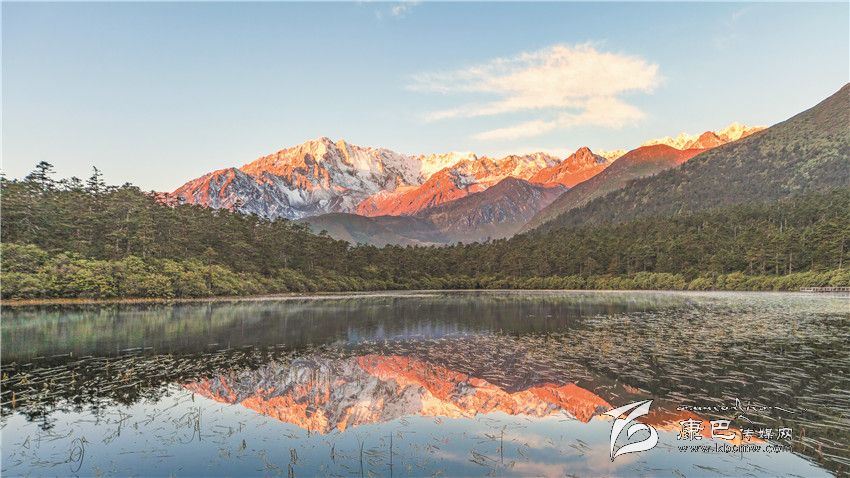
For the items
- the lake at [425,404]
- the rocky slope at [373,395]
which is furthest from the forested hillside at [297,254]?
the rocky slope at [373,395]

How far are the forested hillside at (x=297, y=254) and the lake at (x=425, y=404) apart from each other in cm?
4908

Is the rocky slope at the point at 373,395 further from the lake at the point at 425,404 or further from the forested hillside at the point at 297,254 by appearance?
the forested hillside at the point at 297,254

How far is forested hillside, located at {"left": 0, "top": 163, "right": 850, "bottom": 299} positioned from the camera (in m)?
86.9

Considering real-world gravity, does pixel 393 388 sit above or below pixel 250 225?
below

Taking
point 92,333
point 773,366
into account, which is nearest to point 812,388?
point 773,366

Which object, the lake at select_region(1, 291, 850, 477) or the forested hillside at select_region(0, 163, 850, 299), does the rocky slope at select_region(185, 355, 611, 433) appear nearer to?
the lake at select_region(1, 291, 850, 477)

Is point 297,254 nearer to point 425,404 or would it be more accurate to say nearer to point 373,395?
point 373,395

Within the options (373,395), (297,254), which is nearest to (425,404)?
(373,395)

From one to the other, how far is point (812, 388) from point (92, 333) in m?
49.6

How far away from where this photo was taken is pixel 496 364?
31.3 metres

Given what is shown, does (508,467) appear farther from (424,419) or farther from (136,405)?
(136,405)

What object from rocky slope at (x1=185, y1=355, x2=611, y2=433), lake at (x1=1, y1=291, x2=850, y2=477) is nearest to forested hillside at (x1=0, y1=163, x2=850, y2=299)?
lake at (x1=1, y1=291, x2=850, y2=477)

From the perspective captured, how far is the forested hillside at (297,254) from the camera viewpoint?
285ft

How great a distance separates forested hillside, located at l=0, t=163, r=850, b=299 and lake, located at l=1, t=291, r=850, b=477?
49078mm
